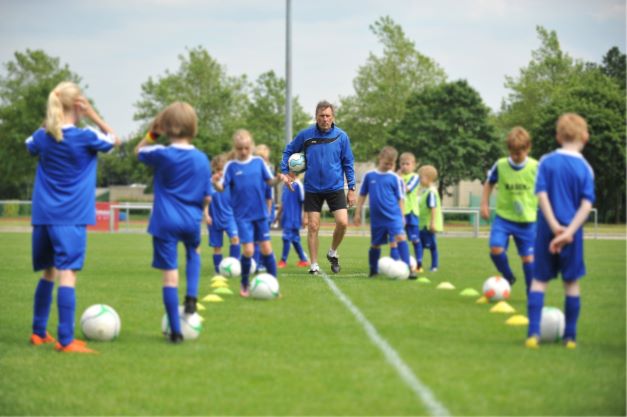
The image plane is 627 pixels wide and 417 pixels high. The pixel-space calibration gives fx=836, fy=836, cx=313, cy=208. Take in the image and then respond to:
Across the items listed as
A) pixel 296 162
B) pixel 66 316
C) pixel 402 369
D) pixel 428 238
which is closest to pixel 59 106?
pixel 66 316

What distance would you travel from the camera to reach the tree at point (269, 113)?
54969mm

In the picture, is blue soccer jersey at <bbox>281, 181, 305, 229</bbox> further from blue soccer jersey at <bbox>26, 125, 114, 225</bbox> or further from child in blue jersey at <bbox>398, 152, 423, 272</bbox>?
blue soccer jersey at <bbox>26, 125, 114, 225</bbox>

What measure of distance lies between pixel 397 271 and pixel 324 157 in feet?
7.06

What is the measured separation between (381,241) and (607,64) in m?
86.0

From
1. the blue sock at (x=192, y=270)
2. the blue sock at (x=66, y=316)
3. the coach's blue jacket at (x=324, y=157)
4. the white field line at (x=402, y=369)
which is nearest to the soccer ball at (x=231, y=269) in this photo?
the coach's blue jacket at (x=324, y=157)

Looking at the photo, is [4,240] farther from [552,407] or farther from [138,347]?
[552,407]

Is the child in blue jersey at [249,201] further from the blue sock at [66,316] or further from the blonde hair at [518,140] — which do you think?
the blue sock at [66,316]

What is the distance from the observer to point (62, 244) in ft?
22.7

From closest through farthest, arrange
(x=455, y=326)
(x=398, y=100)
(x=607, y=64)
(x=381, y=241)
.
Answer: (x=455, y=326), (x=381, y=241), (x=398, y=100), (x=607, y=64)

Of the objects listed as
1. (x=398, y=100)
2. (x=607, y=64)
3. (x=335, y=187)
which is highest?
(x=607, y=64)

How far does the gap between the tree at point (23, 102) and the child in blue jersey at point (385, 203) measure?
44752 millimetres

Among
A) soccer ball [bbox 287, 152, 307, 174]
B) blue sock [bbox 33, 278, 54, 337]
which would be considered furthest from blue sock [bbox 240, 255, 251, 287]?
blue sock [bbox 33, 278, 54, 337]

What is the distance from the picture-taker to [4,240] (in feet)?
85.8

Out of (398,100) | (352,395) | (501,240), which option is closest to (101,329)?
(352,395)
